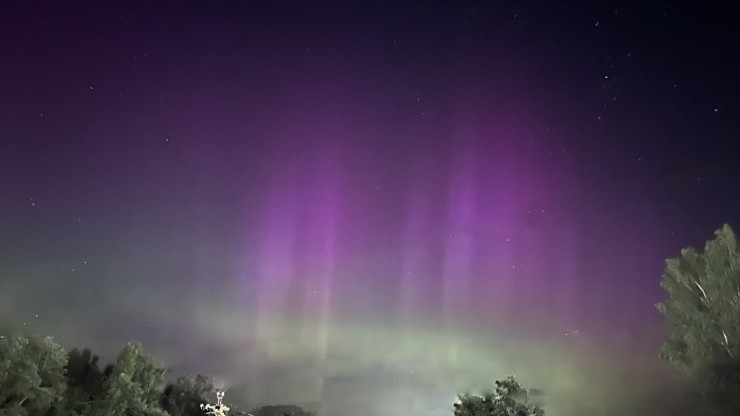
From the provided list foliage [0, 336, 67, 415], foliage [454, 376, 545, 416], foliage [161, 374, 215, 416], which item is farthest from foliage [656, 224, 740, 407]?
foliage [161, 374, 215, 416]

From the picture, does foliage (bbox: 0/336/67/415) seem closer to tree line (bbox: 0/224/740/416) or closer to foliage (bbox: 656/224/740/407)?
tree line (bbox: 0/224/740/416)

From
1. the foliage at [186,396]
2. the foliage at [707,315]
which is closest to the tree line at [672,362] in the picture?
the foliage at [707,315]

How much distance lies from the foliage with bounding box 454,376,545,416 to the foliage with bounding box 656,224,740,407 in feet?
23.5

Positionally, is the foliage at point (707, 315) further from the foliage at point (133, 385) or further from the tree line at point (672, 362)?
the foliage at point (133, 385)

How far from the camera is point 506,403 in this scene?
30938mm

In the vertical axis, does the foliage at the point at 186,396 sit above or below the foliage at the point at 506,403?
above

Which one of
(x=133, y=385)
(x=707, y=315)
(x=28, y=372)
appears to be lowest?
(x=28, y=372)

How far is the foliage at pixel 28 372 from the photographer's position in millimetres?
25422

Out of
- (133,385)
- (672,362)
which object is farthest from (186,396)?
(672,362)

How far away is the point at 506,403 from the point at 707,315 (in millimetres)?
10585

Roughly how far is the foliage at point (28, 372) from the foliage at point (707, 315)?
29.0 metres

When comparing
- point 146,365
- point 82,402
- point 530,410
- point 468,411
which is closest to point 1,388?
point 82,402

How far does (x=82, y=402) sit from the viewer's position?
2934 centimetres

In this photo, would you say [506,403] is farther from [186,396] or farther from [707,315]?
[186,396]
